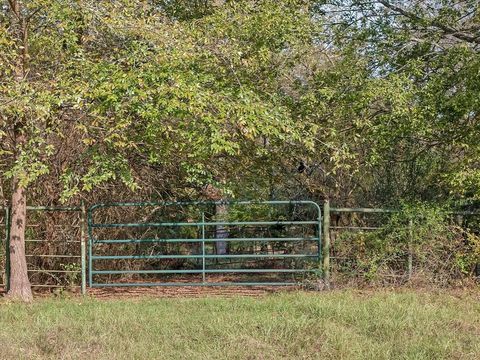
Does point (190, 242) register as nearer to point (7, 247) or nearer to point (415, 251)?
point (7, 247)

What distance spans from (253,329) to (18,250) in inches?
205

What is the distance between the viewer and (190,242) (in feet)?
38.8

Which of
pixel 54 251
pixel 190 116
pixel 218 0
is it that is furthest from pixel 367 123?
pixel 54 251

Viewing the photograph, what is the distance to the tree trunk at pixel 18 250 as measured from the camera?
1006 cm

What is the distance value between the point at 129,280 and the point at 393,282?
5.52 meters

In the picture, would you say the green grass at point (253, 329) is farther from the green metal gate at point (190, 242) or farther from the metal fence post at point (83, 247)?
the green metal gate at point (190, 242)

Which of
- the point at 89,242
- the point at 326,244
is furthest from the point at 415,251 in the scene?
the point at 89,242

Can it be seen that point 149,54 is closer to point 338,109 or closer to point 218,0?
point 338,109

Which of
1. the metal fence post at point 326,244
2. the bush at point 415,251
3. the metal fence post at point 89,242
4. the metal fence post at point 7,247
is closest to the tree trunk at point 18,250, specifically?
the metal fence post at point 7,247

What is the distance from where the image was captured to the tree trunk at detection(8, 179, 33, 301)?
33.0ft

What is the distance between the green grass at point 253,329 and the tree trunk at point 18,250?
93cm

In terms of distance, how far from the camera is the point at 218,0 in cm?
1351

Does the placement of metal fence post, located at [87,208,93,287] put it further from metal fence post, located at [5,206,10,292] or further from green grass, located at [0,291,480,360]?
green grass, located at [0,291,480,360]

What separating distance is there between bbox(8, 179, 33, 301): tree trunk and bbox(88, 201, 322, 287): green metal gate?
1.21 m
